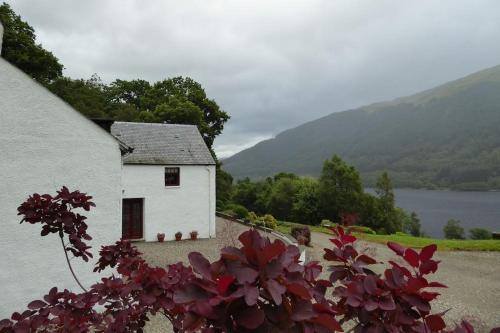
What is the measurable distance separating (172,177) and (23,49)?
18.6m

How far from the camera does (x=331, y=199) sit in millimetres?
41531

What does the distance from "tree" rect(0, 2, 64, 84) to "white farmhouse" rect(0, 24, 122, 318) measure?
22.6 m

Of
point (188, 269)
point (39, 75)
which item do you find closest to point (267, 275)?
point (188, 269)

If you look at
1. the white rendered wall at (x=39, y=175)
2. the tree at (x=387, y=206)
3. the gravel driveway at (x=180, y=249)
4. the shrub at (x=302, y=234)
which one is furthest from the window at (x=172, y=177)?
the tree at (x=387, y=206)

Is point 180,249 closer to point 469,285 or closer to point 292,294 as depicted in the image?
point 469,285

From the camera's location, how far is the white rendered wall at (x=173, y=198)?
2052 cm

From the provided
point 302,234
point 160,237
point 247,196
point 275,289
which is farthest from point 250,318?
point 247,196

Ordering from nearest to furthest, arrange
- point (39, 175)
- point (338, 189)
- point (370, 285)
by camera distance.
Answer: point (370, 285) < point (39, 175) < point (338, 189)

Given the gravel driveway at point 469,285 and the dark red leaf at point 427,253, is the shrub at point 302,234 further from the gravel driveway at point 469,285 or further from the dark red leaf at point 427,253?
the dark red leaf at point 427,253

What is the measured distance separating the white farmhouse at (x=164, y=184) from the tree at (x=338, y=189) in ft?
74.3

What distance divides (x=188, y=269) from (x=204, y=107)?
41002mm

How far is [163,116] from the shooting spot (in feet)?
123

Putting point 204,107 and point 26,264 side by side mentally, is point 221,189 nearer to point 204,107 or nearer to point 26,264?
point 204,107

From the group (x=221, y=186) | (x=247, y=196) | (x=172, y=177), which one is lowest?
(x=247, y=196)
